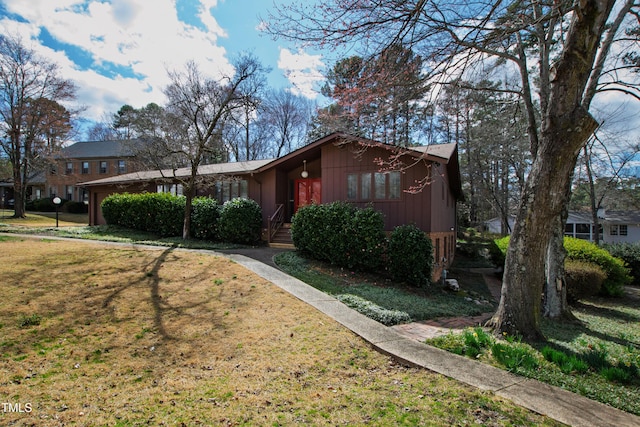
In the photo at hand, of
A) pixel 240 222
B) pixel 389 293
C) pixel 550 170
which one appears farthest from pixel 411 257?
pixel 240 222

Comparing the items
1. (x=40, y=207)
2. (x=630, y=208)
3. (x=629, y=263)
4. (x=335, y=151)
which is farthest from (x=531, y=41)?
(x=40, y=207)

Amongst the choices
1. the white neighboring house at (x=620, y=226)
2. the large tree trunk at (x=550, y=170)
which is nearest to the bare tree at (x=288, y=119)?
the white neighboring house at (x=620, y=226)

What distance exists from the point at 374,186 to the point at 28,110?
2726cm

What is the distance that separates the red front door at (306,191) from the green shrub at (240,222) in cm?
214

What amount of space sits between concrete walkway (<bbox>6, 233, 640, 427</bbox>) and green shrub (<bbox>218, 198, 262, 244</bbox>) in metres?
8.28

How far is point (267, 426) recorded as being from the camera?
2.90m

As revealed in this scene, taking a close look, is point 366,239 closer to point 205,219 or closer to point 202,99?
point 205,219

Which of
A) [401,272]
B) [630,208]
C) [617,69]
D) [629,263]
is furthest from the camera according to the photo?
[630,208]

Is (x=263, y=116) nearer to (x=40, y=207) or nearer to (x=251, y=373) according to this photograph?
(x=40, y=207)

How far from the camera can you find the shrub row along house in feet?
38.1

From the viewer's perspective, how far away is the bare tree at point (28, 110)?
80.9 feet

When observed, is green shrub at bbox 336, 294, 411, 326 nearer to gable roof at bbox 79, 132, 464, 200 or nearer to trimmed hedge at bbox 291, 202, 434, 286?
trimmed hedge at bbox 291, 202, 434, 286

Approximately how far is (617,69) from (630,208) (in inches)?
1244

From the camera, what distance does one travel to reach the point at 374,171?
12.4 metres
